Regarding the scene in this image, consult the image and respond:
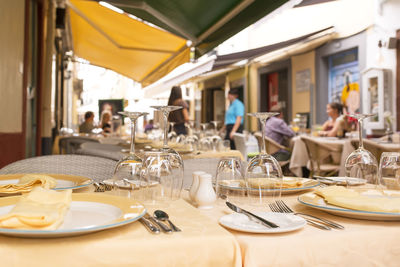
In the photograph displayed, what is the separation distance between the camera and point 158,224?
34.2 inches

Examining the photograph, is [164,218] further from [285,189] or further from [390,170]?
[390,170]

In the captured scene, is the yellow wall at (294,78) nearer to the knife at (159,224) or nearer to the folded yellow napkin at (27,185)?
the folded yellow napkin at (27,185)

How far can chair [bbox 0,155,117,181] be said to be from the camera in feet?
6.57

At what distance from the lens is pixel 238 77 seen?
1423cm

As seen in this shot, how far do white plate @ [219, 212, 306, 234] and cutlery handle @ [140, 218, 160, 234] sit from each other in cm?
15

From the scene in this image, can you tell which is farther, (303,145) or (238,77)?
(238,77)

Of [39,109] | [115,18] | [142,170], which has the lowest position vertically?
[142,170]

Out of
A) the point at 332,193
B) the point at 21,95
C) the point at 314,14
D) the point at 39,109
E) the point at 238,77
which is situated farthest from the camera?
the point at 238,77

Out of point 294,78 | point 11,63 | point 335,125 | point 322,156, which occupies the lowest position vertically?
point 322,156

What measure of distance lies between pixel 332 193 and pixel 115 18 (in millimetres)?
4738

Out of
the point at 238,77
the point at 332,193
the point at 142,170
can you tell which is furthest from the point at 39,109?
the point at 238,77

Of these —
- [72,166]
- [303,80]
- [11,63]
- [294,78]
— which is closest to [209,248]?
[72,166]

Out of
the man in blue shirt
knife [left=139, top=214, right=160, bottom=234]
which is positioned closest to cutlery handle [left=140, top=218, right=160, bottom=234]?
knife [left=139, top=214, right=160, bottom=234]

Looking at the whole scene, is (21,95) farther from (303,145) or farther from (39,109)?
(303,145)
